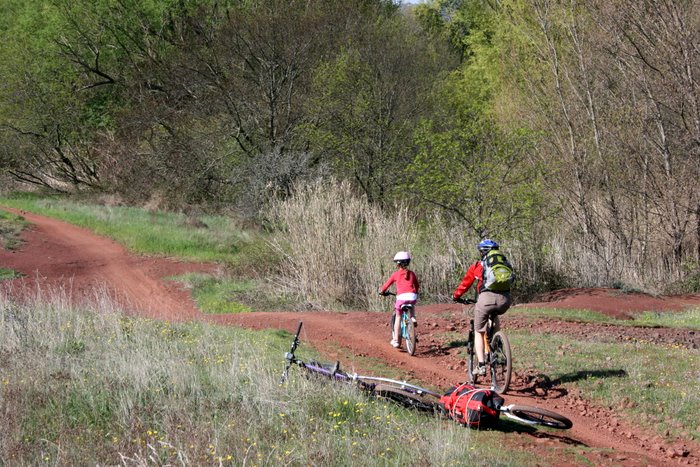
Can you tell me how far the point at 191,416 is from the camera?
273 inches

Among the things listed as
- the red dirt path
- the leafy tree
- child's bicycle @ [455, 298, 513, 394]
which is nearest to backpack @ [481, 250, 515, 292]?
child's bicycle @ [455, 298, 513, 394]

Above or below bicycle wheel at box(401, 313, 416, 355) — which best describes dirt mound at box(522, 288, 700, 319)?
above

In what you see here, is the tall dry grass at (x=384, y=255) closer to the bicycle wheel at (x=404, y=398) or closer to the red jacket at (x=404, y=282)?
the red jacket at (x=404, y=282)

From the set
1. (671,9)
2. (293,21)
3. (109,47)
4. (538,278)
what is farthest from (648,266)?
(109,47)

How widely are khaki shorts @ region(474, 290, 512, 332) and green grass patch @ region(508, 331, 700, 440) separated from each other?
4.09ft

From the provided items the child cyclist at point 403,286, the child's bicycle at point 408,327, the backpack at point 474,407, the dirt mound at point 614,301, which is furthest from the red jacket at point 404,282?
the dirt mound at point 614,301

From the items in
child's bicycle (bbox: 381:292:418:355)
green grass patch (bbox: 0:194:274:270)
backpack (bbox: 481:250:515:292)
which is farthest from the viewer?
green grass patch (bbox: 0:194:274:270)

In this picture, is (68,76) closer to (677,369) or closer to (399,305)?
(399,305)

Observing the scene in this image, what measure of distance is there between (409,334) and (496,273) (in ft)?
→ 8.48

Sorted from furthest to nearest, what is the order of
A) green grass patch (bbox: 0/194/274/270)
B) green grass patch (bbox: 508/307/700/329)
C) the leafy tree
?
the leafy tree
green grass patch (bbox: 0/194/274/270)
green grass patch (bbox: 508/307/700/329)

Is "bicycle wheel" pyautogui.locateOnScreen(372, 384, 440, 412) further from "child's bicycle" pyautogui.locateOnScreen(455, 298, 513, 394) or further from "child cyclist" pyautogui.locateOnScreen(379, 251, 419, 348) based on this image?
"child cyclist" pyautogui.locateOnScreen(379, 251, 419, 348)

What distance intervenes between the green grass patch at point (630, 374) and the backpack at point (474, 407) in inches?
75.8

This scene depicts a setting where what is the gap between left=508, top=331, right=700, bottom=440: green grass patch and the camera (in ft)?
28.1

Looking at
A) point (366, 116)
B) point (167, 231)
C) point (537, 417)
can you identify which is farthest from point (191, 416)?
point (366, 116)
